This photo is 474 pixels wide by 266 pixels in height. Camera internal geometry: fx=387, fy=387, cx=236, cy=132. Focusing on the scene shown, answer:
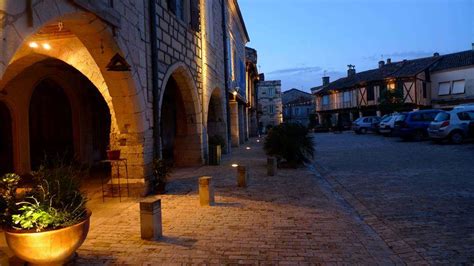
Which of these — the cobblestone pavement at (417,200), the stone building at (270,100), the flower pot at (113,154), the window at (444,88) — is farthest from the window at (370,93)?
the flower pot at (113,154)

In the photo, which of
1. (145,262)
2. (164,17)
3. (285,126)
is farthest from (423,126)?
(145,262)

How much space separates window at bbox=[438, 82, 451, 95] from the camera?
36.9m

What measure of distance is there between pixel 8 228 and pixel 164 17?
6.50 metres

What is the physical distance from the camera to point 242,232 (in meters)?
5.07

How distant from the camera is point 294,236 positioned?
4859mm

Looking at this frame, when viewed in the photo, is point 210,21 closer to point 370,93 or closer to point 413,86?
point 413,86

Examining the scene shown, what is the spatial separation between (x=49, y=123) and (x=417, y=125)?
17418mm

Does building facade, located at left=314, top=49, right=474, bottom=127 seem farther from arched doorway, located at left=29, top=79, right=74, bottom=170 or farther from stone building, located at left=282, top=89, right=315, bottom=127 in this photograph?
arched doorway, located at left=29, top=79, right=74, bottom=170

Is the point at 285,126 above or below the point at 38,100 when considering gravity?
below

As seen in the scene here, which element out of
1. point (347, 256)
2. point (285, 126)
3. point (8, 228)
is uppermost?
point (285, 126)

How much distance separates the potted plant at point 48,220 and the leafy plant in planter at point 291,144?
8407mm

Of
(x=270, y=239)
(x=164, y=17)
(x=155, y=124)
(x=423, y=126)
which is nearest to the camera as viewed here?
(x=270, y=239)

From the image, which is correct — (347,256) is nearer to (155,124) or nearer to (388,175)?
(155,124)

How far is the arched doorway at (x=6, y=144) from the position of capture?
10812mm
